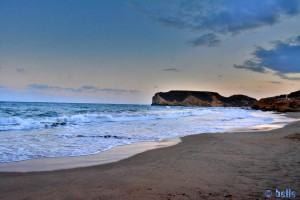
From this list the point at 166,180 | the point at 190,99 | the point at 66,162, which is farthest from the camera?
the point at 190,99

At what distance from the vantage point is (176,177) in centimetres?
546

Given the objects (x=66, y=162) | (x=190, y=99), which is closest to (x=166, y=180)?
(x=66, y=162)

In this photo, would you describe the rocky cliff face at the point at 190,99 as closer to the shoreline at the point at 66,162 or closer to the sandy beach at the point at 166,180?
the shoreline at the point at 66,162

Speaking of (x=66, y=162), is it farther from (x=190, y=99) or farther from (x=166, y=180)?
(x=190, y=99)

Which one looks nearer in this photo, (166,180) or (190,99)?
(166,180)

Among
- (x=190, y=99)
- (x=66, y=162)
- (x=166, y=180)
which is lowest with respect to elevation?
(x=66, y=162)

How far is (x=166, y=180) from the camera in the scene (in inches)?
206

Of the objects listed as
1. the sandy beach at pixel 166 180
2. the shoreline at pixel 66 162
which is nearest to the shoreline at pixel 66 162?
the shoreline at pixel 66 162

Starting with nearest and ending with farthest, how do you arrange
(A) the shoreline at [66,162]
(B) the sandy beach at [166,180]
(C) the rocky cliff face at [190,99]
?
(B) the sandy beach at [166,180] → (A) the shoreline at [66,162] → (C) the rocky cliff face at [190,99]

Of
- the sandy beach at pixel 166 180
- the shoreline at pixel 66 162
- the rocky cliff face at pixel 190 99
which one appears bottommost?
the shoreline at pixel 66 162

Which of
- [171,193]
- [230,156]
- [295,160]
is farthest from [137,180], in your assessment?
[295,160]

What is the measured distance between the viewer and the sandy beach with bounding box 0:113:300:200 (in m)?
4.42

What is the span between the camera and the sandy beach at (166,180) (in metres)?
4.42

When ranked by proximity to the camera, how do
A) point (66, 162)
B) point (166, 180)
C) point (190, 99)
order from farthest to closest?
point (190, 99) → point (66, 162) → point (166, 180)
